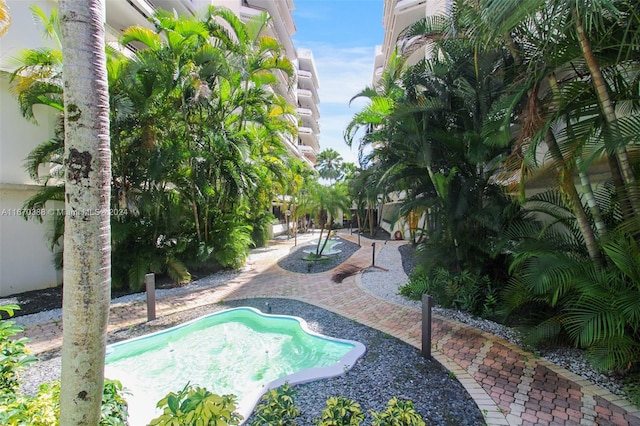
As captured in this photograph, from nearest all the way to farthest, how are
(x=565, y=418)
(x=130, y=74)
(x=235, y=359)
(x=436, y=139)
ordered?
(x=565, y=418), (x=235, y=359), (x=436, y=139), (x=130, y=74)

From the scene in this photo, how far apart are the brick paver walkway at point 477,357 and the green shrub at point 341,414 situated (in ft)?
5.62

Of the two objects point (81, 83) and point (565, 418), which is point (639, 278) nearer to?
point (565, 418)

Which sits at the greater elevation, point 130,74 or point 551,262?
point 130,74

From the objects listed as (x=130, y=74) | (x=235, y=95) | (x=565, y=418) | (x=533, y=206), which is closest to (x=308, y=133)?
(x=235, y=95)

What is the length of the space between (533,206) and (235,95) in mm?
11081

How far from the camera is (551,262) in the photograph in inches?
185

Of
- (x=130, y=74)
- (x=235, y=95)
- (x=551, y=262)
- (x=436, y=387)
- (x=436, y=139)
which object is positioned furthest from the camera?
(x=235, y=95)

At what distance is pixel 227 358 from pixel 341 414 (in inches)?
148

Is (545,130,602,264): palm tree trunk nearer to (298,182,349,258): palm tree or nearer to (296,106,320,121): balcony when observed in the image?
(298,182,349,258): palm tree

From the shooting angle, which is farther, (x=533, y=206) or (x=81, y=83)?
(x=533, y=206)

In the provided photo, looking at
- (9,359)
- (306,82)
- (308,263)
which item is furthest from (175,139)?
(306,82)

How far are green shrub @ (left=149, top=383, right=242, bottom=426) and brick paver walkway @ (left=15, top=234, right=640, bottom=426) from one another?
10.1ft

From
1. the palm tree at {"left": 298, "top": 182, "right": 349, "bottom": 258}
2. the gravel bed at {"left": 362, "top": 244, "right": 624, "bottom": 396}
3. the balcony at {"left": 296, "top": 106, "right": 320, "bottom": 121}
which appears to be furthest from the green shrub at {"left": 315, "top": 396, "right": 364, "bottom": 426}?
the balcony at {"left": 296, "top": 106, "right": 320, "bottom": 121}

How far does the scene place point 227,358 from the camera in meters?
6.14
